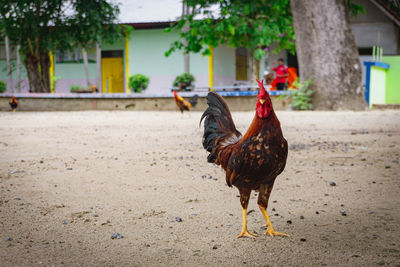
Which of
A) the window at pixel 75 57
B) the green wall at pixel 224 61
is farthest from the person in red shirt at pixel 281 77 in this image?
the window at pixel 75 57

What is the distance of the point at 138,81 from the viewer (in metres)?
20.8

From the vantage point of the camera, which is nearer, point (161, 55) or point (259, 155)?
point (259, 155)

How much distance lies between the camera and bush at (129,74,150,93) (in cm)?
2084

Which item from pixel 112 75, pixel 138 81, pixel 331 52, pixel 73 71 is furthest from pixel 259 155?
pixel 73 71

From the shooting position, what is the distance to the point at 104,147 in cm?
732

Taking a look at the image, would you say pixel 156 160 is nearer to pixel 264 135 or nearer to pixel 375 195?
pixel 375 195

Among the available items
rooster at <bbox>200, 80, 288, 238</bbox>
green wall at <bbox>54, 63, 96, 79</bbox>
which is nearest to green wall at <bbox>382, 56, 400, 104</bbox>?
green wall at <bbox>54, 63, 96, 79</bbox>

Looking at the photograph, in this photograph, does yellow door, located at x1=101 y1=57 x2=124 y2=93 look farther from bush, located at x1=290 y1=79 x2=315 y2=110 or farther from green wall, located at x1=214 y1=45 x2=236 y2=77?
bush, located at x1=290 y1=79 x2=315 y2=110

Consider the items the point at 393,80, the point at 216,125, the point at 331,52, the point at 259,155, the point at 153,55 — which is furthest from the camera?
the point at 153,55

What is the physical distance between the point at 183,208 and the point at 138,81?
17526mm

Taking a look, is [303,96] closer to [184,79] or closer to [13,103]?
[184,79]

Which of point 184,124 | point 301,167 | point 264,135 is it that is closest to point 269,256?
point 264,135

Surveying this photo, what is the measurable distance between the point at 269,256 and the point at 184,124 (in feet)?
27.6

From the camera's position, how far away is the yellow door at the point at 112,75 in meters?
23.5
